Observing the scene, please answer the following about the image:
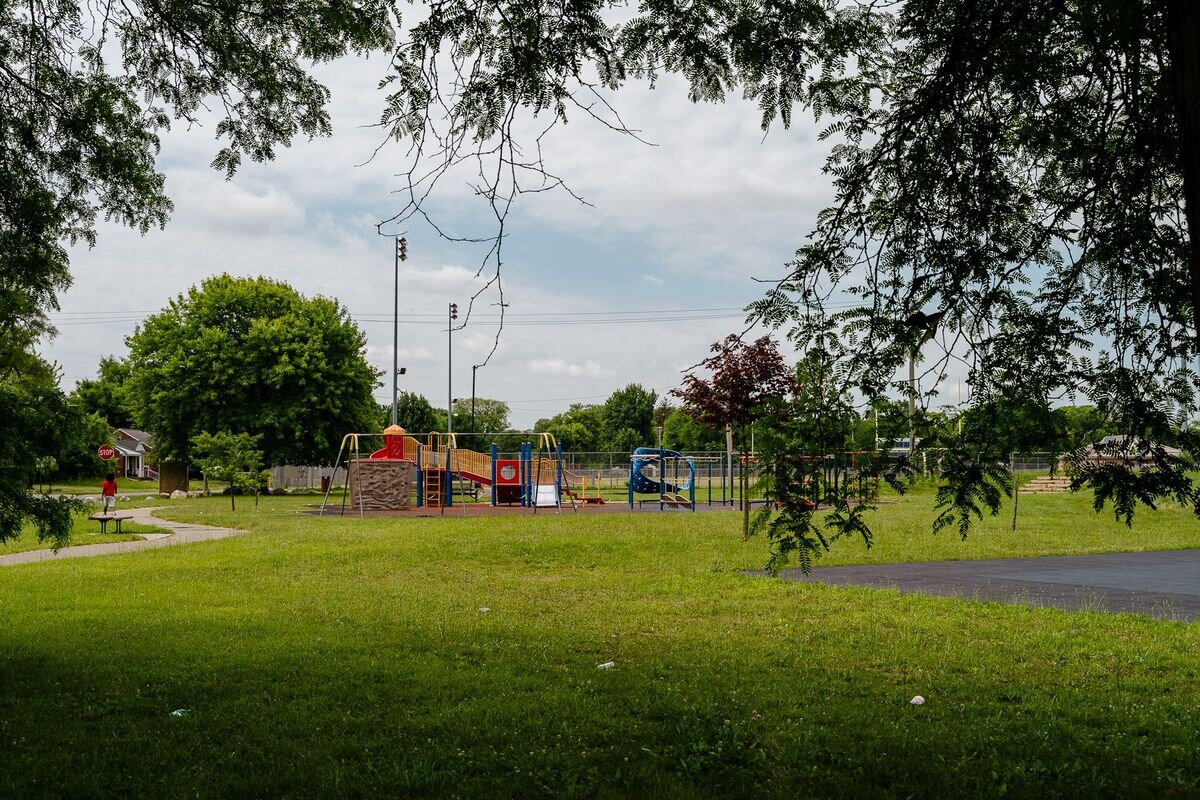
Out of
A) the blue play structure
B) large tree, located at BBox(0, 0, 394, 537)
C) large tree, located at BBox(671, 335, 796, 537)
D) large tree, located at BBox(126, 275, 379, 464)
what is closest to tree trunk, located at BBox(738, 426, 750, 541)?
large tree, located at BBox(671, 335, 796, 537)

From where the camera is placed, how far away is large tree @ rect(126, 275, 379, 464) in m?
47.3

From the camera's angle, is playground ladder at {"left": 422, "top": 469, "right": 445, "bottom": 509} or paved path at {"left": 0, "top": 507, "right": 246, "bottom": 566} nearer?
paved path at {"left": 0, "top": 507, "right": 246, "bottom": 566}

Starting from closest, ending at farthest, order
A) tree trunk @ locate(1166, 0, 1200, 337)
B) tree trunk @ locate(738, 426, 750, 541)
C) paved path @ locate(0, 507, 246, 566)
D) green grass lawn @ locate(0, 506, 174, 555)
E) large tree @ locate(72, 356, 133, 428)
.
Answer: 1. tree trunk @ locate(1166, 0, 1200, 337)
2. tree trunk @ locate(738, 426, 750, 541)
3. paved path @ locate(0, 507, 246, 566)
4. green grass lawn @ locate(0, 506, 174, 555)
5. large tree @ locate(72, 356, 133, 428)

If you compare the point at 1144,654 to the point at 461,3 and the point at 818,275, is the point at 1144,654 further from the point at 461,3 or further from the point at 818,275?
the point at 461,3

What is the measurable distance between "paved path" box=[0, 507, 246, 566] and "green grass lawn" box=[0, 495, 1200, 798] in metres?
3.32

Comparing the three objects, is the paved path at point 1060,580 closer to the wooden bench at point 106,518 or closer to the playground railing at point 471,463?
the wooden bench at point 106,518

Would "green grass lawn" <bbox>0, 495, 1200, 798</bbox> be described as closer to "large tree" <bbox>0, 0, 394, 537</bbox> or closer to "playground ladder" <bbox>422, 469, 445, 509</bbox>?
"large tree" <bbox>0, 0, 394, 537</bbox>

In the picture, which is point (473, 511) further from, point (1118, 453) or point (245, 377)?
point (1118, 453)

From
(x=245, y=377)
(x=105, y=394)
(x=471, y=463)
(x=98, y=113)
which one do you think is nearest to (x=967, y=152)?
(x=98, y=113)

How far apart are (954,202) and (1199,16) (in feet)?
7.81

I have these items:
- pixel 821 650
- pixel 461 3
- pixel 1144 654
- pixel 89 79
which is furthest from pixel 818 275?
pixel 89 79

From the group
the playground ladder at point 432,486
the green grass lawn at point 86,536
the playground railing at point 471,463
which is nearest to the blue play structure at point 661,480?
the playground railing at point 471,463

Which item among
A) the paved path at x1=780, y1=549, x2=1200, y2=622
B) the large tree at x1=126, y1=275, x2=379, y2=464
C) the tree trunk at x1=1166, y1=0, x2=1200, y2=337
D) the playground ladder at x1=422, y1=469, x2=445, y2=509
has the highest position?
the large tree at x1=126, y1=275, x2=379, y2=464

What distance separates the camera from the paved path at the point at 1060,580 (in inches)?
452
